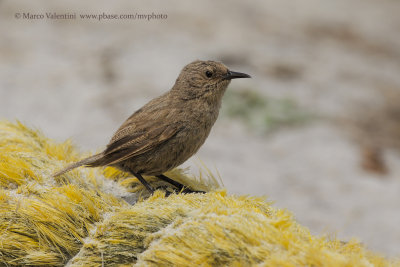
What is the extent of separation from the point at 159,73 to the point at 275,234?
753 centimetres

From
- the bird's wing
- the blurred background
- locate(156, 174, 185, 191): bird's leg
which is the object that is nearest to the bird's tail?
the bird's wing

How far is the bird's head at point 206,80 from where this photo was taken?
539 cm

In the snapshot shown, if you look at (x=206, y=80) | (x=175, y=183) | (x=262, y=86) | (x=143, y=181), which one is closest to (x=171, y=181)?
(x=175, y=183)

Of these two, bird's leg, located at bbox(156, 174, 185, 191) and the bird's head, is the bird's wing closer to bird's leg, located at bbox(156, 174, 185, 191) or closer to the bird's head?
bird's leg, located at bbox(156, 174, 185, 191)

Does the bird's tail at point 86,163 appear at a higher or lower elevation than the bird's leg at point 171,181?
lower

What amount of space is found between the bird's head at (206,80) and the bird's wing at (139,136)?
463 millimetres

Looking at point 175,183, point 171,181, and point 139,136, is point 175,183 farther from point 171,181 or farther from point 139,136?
point 139,136

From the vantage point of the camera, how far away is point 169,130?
496 centimetres

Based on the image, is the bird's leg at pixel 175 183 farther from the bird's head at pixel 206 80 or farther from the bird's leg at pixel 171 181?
the bird's head at pixel 206 80

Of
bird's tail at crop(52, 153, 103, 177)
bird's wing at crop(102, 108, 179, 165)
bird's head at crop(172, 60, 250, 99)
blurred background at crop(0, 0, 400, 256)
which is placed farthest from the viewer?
blurred background at crop(0, 0, 400, 256)

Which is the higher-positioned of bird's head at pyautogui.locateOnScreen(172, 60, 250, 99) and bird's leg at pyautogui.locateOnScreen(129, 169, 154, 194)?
bird's head at pyautogui.locateOnScreen(172, 60, 250, 99)

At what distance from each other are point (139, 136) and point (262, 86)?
18.4ft

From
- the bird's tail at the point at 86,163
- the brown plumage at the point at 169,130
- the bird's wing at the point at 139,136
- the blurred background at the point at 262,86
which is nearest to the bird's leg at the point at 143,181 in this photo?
the brown plumage at the point at 169,130

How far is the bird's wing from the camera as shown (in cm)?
482
